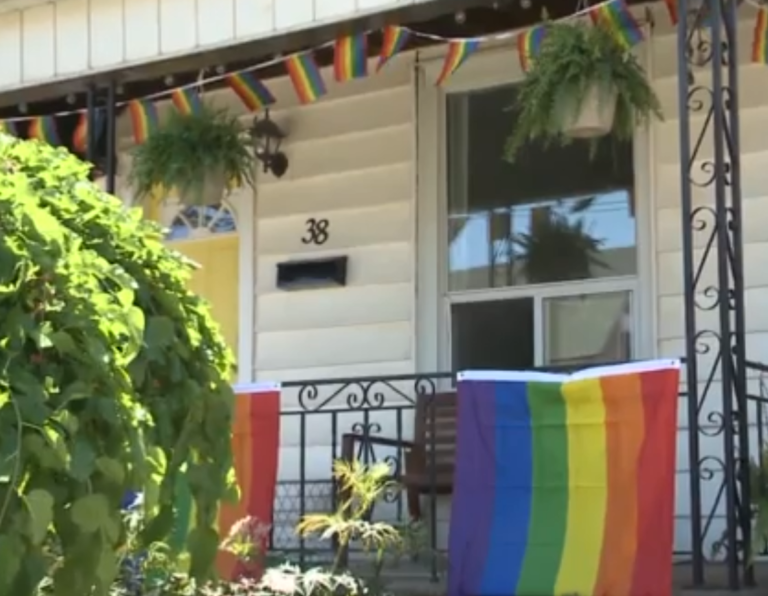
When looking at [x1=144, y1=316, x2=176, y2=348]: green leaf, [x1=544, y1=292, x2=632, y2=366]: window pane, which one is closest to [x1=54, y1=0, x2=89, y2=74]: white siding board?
[x1=544, y1=292, x2=632, y2=366]: window pane

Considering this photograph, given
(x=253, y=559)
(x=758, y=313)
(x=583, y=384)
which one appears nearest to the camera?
(x=253, y=559)

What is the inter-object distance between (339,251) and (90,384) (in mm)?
5594

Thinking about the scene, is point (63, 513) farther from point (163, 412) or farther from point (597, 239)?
point (597, 239)

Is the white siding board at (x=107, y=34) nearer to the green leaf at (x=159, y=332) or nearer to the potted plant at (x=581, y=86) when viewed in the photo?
the potted plant at (x=581, y=86)

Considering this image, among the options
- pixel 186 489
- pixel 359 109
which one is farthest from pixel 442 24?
pixel 186 489

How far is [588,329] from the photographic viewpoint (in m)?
7.46

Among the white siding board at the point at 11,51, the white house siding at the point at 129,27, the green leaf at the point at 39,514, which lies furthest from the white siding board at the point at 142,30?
the green leaf at the point at 39,514

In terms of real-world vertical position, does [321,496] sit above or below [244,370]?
below

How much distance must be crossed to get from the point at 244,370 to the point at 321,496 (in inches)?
37.9

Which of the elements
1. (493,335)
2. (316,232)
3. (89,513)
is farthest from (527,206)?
(89,513)

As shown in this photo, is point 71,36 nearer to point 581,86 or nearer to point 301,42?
point 301,42

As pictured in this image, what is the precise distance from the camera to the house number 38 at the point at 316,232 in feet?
27.0

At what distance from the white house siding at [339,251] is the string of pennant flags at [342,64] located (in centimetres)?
43

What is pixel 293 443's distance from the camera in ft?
27.0
